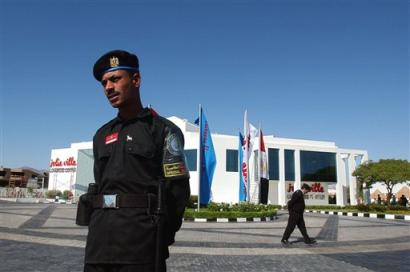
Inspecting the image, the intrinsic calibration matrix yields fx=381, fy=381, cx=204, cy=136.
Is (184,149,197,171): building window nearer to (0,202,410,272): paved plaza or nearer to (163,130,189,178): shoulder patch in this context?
(0,202,410,272): paved plaza

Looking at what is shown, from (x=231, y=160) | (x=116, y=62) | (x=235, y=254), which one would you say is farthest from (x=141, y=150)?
(x=231, y=160)

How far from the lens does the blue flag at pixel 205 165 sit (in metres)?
17.7

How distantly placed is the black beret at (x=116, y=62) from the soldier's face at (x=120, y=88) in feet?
0.12

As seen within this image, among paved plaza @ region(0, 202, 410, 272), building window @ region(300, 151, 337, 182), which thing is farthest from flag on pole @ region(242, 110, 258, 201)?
building window @ region(300, 151, 337, 182)

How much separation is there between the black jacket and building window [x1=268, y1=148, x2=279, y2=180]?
3746cm

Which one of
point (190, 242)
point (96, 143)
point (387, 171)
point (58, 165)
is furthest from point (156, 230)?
point (58, 165)

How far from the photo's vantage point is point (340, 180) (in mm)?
51406

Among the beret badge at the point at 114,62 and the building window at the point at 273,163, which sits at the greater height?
the building window at the point at 273,163

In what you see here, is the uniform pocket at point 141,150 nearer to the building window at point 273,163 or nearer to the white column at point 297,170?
the building window at point 273,163

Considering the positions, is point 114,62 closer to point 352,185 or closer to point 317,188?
point 317,188

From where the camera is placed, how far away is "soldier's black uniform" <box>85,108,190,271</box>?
6.90ft

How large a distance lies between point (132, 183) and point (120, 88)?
0.59 meters

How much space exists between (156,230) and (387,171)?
43.9 m

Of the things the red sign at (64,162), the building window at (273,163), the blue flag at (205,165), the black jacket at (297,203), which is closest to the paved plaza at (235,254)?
the black jacket at (297,203)
